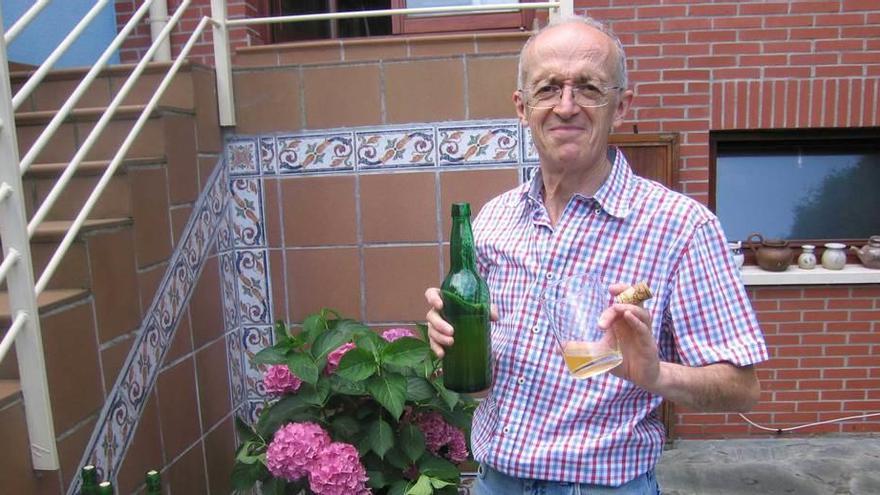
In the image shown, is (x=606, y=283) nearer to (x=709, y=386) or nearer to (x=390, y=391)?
(x=709, y=386)

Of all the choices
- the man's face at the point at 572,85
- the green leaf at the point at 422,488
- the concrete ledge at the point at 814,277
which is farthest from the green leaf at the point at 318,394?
the concrete ledge at the point at 814,277

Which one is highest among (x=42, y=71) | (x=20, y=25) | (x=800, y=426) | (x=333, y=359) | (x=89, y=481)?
(x=20, y=25)

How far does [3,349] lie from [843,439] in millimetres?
3779

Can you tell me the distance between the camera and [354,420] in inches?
69.0

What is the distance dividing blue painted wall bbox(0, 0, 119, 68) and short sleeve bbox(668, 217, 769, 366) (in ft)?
9.08

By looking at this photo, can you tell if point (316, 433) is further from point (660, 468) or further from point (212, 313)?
point (660, 468)

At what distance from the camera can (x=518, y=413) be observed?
116cm

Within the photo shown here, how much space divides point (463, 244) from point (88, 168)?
1156 mm

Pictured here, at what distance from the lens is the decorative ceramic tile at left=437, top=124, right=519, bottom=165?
2.08 m

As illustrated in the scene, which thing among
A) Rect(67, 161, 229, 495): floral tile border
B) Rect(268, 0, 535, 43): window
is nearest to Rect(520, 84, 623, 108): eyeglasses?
Rect(67, 161, 229, 495): floral tile border

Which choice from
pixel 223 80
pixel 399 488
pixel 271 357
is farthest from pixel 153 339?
pixel 223 80

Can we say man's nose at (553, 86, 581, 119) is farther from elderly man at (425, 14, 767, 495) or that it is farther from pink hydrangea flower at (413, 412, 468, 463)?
pink hydrangea flower at (413, 412, 468, 463)

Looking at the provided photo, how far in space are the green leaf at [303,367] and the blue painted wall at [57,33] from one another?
6.57ft

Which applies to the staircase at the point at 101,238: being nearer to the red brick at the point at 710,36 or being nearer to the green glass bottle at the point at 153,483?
the green glass bottle at the point at 153,483
